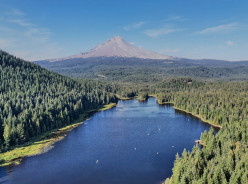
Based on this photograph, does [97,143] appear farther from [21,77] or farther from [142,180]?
[21,77]

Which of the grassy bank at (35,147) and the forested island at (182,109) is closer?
the forested island at (182,109)

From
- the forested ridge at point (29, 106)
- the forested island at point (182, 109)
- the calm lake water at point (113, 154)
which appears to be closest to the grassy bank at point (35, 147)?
the forested island at point (182, 109)

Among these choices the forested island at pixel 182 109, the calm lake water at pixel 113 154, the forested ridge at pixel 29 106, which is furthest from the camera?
the forested ridge at pixel 29 106

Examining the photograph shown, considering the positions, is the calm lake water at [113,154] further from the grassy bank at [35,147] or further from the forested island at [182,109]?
the forested island at [182,109]

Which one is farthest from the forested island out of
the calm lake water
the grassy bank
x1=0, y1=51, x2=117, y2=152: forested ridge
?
the calm lake water

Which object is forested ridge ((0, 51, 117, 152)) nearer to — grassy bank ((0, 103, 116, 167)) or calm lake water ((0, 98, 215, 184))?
grassy bank ((0, 103, 116, 167))

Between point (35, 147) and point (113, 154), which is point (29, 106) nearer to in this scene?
point (35, 147)

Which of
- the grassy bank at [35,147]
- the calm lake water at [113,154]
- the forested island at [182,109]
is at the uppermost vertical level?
the forested island at [182,109]

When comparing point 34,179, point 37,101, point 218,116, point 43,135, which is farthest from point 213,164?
point 37,101

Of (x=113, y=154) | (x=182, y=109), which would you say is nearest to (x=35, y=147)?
(x=113, y=154)
